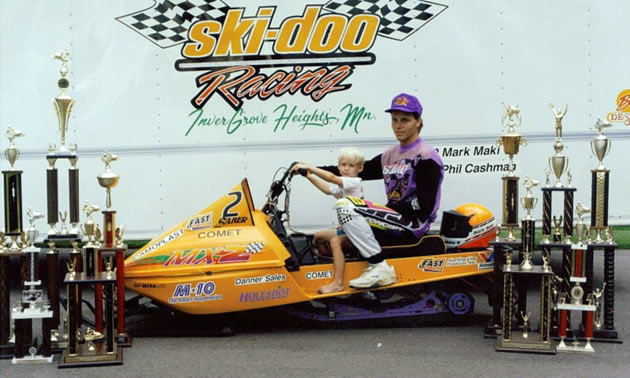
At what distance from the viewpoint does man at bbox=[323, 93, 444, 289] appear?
597cm

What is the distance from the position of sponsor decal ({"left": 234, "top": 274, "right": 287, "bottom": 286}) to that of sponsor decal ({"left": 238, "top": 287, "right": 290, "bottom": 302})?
74 millimetres

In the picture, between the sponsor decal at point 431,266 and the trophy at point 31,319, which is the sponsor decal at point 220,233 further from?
the sponsor decal at point 431,266

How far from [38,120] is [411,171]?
3.39 metres

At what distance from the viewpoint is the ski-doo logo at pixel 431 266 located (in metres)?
6.11

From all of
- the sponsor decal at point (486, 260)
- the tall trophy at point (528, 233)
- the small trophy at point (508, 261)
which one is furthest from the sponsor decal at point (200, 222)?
the tall trophy at point (528, 233)

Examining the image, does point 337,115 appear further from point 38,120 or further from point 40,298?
point 40,298

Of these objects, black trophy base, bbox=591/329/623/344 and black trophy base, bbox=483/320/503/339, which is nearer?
black trophy base, bbox=591/329/623/344

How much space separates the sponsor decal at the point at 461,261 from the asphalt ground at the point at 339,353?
49 centimetres

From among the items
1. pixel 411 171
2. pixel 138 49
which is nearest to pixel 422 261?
pixel 411 171

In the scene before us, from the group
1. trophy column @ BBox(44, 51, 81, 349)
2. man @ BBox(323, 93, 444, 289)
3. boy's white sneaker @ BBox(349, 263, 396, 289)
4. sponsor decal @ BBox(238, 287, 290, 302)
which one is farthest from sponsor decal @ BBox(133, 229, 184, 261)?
boy's white sneaker @ BBox(349, 263, 396, 289)

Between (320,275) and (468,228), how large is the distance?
3.99 feet

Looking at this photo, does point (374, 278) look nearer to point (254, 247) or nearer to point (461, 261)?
point (461, 261)

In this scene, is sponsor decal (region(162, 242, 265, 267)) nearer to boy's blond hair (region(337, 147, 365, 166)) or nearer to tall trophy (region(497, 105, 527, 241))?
boy's blond hair (region(337, 147, 365, 166))

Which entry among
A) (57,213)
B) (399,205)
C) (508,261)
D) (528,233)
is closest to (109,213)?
(57,213)
